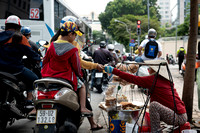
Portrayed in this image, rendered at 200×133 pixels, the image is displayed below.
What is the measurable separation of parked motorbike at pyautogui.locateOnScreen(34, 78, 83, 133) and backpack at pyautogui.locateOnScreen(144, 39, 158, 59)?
4.82 metres

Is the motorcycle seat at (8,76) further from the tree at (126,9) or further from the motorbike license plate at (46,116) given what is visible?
the tree at (126,9)

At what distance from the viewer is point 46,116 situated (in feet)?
9.24

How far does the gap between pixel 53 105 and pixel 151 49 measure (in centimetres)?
514

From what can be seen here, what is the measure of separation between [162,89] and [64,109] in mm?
1377

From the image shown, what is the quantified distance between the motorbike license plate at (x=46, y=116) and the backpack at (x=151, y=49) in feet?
16.9

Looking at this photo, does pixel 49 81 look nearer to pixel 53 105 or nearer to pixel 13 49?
pixel 53 105

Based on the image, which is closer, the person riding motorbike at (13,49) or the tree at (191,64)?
the person riding motorbike at (13,49)

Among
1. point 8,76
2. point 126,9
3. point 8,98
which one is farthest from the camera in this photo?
point 126,9

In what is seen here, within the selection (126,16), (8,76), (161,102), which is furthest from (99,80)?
(126,16)

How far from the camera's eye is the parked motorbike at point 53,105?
2.81m

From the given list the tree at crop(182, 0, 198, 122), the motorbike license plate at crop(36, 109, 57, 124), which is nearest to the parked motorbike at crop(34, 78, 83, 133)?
the motorbike license plate at crop(36, 109, 57, 124)

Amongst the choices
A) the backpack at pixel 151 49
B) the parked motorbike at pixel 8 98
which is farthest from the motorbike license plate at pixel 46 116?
the backpack at pixel 151 49

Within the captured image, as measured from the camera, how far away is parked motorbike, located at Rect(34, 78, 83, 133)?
2812 mm

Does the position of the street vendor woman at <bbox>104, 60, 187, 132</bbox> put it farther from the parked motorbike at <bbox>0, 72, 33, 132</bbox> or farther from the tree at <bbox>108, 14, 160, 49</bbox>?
the tree at <bbox>108, 14, 160, 49</bbox>
